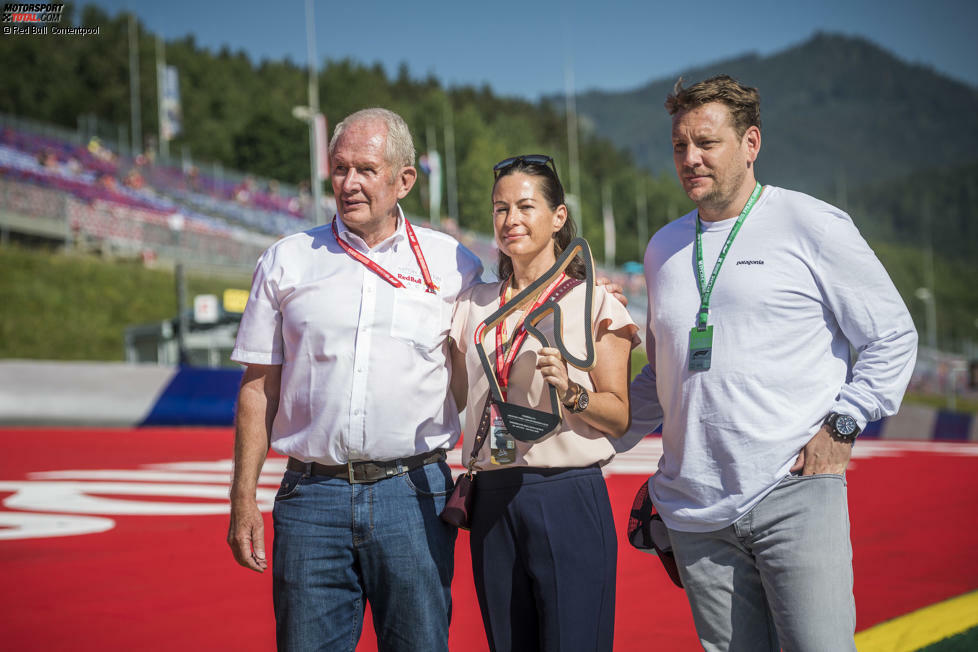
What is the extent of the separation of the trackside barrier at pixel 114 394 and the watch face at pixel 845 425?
12023 mm

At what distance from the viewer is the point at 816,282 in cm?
257

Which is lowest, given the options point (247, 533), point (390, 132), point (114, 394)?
point (114, 394)

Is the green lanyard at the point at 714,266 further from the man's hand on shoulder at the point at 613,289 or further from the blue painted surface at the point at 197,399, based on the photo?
the blue painted surface at the point at 197,399

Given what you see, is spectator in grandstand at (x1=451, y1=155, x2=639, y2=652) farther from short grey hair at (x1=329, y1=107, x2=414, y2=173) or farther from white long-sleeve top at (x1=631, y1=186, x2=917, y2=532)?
short grey hair at (x1=329, y1=107, x2=414, y2=173)

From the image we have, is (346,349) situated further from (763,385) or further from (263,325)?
(763,385)

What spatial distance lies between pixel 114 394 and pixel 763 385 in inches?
512

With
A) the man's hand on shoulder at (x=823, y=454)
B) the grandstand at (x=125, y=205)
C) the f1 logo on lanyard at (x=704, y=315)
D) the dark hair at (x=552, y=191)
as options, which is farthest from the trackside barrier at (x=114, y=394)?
the grandstand at (x=125, y=205)

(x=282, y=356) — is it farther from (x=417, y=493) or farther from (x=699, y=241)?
(x=699, y=241)

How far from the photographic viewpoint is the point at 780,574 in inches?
97.4

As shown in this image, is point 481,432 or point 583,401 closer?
Answer: point 583,401

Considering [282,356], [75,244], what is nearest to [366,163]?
[282,356]

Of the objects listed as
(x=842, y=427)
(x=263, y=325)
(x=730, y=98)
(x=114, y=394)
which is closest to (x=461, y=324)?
(x=263, y=325)

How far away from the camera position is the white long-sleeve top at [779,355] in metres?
2.50

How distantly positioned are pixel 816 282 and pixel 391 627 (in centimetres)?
165
